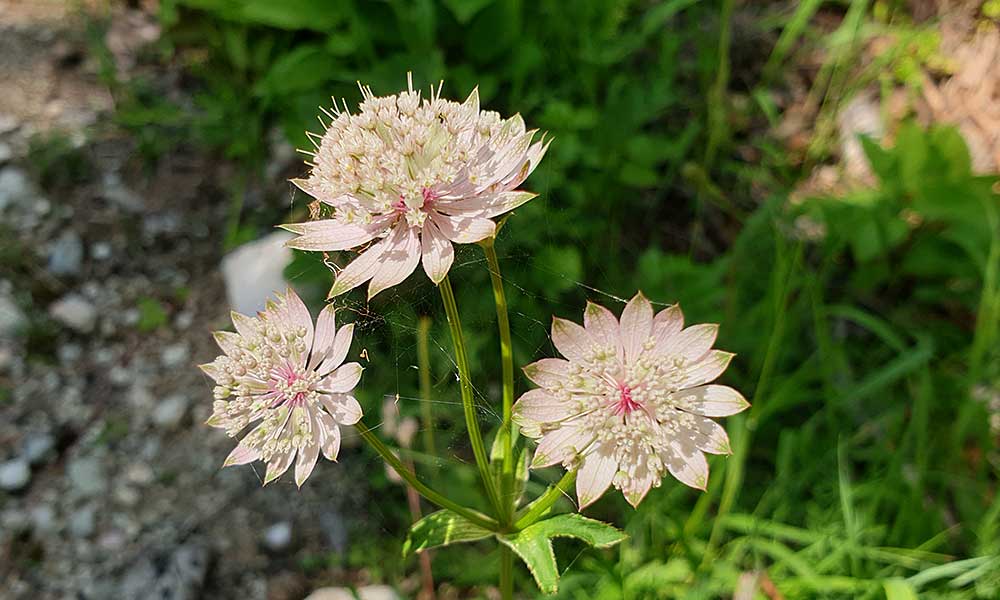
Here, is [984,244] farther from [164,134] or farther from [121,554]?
[164,134]

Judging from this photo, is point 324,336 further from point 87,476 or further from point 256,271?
point 87,476

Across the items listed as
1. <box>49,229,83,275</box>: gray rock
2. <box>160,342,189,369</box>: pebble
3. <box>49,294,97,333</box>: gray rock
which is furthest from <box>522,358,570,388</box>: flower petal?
<box>49,229,83,275</box>: gray rock

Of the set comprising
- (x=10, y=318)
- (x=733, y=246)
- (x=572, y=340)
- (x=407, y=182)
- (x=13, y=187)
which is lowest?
(x=10, y=318)

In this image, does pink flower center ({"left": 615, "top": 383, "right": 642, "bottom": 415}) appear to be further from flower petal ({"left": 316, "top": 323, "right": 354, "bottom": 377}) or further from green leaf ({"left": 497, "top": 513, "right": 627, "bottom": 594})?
flower petal ({"left": 316, "top": 323, "right": 354, "bottom": 377})

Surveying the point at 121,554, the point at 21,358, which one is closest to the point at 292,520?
the point at 121,554

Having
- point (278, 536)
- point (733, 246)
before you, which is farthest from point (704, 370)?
point (733, 246)

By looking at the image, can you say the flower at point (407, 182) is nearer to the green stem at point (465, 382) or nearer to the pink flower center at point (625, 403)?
the green stem at point (465, 382)
